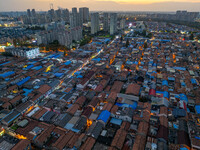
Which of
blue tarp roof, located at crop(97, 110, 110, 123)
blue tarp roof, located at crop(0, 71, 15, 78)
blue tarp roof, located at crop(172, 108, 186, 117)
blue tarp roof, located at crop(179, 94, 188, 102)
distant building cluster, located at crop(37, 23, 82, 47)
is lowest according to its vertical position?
blue tarp roof, located at crop(97, 110, 110, 123)

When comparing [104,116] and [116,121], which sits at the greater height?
[104,116]

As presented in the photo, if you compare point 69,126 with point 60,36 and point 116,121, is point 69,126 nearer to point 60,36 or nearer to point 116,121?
point 116,121

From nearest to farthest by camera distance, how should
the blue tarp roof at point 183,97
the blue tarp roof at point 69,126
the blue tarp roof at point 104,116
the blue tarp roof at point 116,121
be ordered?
1. the blue tarp roof at point 69,126
2. the blue tarp roof at point 104,116
3. the blue tarp roof at point 116,121
4. the blue tarp roof at point 183,97

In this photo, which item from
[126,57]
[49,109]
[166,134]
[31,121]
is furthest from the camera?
[126,57]

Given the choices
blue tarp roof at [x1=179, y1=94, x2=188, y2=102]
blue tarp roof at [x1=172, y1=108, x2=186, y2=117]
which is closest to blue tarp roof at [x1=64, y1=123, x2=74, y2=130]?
blue tarp roof at [x1=172, y1=108, x2=186, y2=117]

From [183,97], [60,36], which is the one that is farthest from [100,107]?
[60,36]


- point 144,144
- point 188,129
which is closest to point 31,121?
point 144,144

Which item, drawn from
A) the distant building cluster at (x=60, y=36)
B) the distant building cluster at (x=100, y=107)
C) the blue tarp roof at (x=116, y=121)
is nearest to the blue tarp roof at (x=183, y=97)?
the distant building cluster at (x=100, y=107)

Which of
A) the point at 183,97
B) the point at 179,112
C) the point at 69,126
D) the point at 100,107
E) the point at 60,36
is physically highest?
the point at 60,36

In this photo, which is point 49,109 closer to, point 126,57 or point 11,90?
point 11,90

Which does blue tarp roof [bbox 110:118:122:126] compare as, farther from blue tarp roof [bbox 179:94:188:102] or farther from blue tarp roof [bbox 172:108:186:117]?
blue tarp roof [bbox 179:94:188:102]

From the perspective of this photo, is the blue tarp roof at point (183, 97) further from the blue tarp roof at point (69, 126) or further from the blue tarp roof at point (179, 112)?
the blue tarp roof at point (69, 126)
